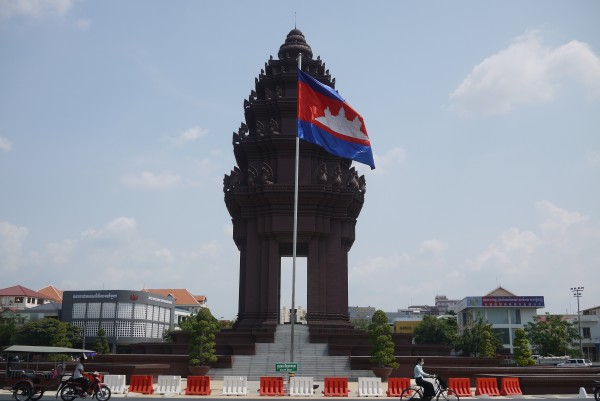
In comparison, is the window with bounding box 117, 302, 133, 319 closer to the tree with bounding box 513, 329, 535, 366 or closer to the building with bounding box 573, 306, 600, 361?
the tree with bounding box 513, 329, 535, 366

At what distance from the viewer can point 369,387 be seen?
28.2 m

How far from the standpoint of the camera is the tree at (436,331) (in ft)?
307

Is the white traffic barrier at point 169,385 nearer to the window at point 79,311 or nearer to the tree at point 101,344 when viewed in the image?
the tree at point 101,344

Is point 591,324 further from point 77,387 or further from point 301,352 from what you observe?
point 77,387

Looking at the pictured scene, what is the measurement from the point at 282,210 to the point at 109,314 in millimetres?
67468

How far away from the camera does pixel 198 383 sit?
95.2 feet

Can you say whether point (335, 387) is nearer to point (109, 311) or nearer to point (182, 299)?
point (109, 311)

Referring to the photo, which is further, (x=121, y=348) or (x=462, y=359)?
(x=121, y=348)

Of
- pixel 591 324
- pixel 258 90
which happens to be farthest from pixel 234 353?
pixel 591 324

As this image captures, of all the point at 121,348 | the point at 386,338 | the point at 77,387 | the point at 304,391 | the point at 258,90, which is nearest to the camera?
the point at 77,387

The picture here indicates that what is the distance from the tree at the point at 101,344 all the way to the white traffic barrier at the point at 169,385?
63987 mm

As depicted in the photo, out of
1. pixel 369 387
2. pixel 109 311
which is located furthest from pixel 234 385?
pixel 109 311

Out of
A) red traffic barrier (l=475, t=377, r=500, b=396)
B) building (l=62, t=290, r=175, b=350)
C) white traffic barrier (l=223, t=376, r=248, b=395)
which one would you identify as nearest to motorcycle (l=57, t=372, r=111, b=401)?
white traffic barrier (l=223, t=376, r=248, b=395)

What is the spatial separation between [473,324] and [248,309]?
5112 cm
